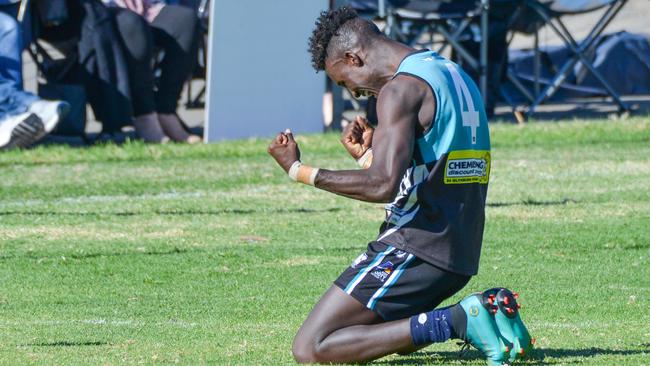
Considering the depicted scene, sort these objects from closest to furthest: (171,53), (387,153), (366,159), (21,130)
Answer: (387,153)
(366,159)
(21,130)
(171,53)

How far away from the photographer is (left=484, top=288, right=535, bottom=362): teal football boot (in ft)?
17.2

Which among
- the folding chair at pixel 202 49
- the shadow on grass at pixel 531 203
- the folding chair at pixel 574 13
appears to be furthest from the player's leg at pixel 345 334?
the folding chair at pixel 574 13

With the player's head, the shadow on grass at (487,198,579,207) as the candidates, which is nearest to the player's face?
the player's head

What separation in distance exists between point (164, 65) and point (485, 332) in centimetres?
809

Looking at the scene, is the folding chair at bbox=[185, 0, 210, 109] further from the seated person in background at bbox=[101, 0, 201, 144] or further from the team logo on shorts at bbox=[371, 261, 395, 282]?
the team logo on shorts at bbox=[371, 261, 395, 282]

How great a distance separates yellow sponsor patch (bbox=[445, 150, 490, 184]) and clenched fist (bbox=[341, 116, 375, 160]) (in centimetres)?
56

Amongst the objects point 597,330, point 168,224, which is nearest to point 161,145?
point 168,224

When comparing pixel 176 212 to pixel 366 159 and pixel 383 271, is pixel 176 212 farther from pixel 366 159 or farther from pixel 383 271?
pixel 383 271

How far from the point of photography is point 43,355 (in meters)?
5.68

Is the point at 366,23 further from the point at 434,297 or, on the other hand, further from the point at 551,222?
the point at 551,222

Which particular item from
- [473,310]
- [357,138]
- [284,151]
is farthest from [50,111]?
[473,310]

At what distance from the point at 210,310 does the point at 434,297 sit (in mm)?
1536

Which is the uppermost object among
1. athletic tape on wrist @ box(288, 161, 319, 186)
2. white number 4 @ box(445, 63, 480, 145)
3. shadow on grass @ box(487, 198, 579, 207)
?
white number 4 @ box(445, 63, 480, 145)

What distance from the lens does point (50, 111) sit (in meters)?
11.6
